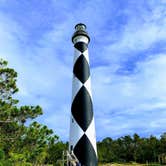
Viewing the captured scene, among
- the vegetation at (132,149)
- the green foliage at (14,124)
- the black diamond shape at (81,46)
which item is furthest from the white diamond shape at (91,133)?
the vegetation at (132,149)

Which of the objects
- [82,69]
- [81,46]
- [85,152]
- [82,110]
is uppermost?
[81,46]

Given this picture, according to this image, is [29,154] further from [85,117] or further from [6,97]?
[85,117]

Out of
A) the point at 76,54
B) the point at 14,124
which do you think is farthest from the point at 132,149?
the point at 76,54

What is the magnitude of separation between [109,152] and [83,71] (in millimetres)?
35410

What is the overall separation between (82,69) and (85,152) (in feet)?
8.26

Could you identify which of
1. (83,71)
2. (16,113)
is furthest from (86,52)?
(16,113)

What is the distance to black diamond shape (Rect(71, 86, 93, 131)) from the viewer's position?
7.77 meters

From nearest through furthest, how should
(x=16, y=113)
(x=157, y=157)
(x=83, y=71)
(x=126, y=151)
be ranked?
(x=83, y=71) < (x=16, y=113) < (x=157, y=157) < (x=126, y=151)

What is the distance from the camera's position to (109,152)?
41875 millimetres

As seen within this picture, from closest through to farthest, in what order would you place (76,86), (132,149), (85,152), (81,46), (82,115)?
(85,152), (82,115), (76,86), (81,46), (132,149)

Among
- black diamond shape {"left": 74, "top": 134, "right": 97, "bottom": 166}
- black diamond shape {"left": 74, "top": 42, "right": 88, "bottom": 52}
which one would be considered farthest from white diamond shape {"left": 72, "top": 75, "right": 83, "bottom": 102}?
black diamond shape {"left": 74, "top": 134, "right": 97, "bottom": 166}

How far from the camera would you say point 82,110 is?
7.90 meters

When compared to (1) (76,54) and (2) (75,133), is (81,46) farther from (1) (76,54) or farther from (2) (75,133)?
(2) (75,133)

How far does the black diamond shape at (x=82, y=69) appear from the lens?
8363mm
